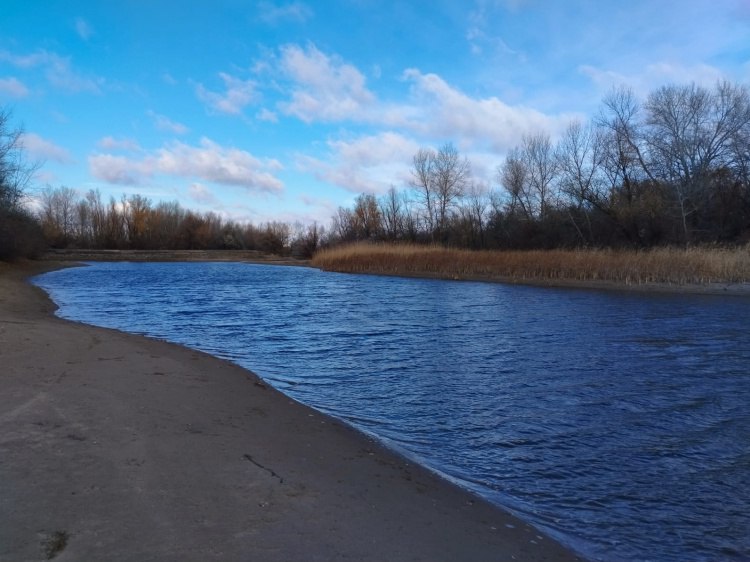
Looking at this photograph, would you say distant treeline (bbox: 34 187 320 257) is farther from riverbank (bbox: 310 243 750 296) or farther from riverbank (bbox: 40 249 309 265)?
riverbank (bbox: 310 243 750 296)

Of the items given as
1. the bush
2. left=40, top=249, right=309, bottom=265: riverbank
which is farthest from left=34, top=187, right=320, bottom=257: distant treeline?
the bush

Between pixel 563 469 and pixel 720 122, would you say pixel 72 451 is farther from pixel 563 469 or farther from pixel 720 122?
pixel 720 122

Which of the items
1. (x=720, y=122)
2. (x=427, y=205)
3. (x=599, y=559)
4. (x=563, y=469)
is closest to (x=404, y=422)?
(x=563, y=469)

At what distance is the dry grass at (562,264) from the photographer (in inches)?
1134

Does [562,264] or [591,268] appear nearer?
[591,268]

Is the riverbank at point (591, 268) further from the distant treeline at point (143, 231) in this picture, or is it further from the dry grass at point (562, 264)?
the distant treeline at point (143, 231)

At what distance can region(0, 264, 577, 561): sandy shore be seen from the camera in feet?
11.6

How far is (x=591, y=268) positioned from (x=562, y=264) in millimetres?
2049

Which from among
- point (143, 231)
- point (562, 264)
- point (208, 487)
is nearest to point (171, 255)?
point (143, 231)

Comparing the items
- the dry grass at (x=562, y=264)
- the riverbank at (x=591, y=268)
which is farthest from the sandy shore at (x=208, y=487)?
the dry grass at (x=562, y=264)

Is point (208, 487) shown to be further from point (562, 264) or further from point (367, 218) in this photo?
point (367, 218)

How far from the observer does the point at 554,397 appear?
29.1 ft

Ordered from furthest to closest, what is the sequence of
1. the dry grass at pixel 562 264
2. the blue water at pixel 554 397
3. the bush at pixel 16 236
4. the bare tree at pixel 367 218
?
the bare tree at pixel 367 218, the bush at pixel 16 236, the dry grass at pixel 562 264, the blue water at pixel 554 397

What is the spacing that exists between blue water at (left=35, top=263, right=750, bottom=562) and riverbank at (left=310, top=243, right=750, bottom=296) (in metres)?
7.96
